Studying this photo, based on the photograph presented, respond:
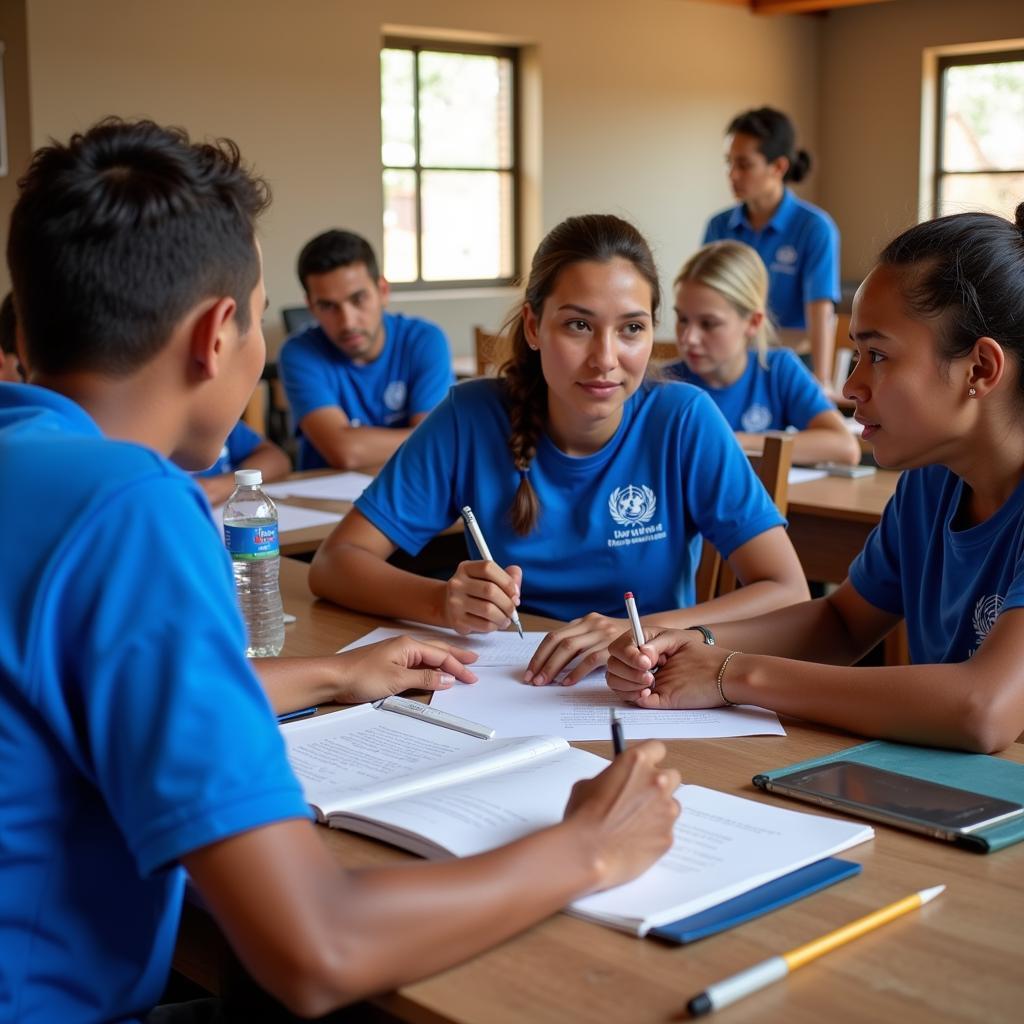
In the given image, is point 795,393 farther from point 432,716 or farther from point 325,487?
point 432,716

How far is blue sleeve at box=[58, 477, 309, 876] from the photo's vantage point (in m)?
0.82

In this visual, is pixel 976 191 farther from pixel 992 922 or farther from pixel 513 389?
pixel 992 922

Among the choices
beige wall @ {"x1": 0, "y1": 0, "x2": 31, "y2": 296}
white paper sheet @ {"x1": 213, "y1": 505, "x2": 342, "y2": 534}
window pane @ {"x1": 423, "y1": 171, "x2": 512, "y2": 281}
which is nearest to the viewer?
white paper sheet @ {"x1": 213, "y1": 505, "x2": 342, "y2": 534}

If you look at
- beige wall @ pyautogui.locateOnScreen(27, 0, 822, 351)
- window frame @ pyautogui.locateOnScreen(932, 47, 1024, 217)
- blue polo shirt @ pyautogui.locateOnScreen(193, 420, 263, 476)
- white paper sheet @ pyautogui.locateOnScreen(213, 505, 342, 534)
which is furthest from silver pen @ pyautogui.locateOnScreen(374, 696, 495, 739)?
window frame @ pyautogui.locateOnScreen(932, 47, 1024, 217)

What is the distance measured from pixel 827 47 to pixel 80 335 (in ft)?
30.4

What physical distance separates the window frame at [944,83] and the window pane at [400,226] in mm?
3324

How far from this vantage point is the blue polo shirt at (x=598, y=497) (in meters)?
2.12

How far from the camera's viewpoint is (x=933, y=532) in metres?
1.72

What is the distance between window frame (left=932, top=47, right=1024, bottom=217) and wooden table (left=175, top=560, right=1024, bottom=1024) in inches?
316

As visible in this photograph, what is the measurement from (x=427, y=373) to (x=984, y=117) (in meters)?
6.07

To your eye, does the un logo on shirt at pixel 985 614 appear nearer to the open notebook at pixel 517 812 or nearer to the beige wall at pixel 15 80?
the open notebook at pixel 517 812

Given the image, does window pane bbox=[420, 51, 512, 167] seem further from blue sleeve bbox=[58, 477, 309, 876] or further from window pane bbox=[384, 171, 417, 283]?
blue sleeve bbox=[58, 477, 309, 876]

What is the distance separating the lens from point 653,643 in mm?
1523

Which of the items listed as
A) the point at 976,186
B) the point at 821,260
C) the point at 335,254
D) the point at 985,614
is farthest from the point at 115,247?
the point at 976,186
